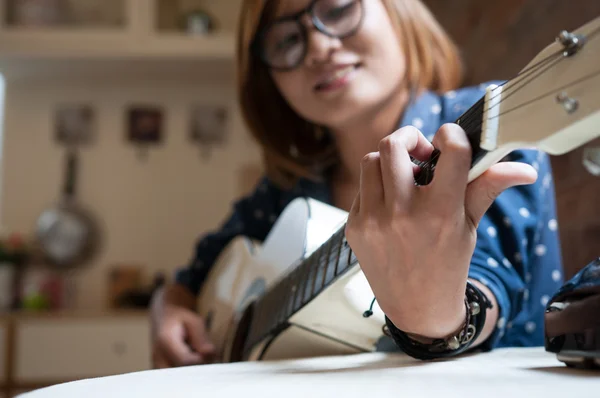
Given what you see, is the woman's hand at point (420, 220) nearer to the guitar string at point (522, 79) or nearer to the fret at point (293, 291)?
the guitar string at point (522, 79)

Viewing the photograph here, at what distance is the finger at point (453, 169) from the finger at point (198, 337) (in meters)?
0.75

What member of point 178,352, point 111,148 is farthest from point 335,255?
point 111,148

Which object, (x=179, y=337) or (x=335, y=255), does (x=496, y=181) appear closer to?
(x=335, y=255)

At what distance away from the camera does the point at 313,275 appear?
0.73 m

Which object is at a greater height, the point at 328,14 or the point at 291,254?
the point at 328,14

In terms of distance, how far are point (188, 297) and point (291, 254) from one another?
0.59m

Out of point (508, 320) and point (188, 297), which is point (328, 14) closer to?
point (508, 320)

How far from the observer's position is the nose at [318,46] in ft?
3.31

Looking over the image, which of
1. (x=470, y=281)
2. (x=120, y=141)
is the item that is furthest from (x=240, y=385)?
(x=120, y=141)

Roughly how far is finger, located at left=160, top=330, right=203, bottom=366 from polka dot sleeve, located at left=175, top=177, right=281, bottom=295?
0.94 feet

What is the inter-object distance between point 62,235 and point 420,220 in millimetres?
2990

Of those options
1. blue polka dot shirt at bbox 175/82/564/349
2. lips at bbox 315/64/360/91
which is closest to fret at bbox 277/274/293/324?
blue polka dot shirt at bbox 175/82/564/349

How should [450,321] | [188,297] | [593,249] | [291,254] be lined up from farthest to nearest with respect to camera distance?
[188,297], [593,249], [291,254], [450,321]

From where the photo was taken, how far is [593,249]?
4.06 feet
